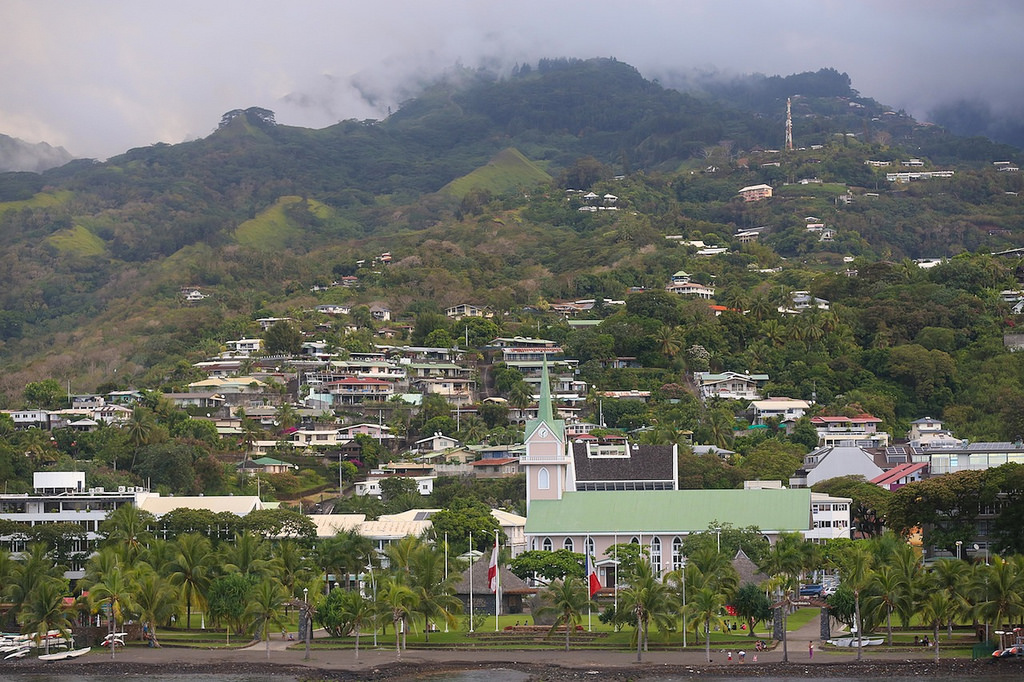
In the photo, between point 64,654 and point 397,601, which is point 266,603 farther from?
point 64,654

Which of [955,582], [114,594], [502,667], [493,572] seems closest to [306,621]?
[114,594]

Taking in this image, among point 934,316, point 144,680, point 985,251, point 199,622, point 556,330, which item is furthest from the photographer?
point 985,251

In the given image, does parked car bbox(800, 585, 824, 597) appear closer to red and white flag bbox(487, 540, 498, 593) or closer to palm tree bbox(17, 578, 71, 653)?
red and white flag bbox(487, 540, 498, 593)

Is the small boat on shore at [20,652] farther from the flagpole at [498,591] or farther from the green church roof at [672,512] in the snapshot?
the green church roof at [672,512]

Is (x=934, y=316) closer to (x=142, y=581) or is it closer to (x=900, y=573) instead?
(x=900, y=573)

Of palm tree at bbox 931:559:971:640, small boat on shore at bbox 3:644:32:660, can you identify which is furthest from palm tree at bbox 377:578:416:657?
palm tree at bbox 931:559:971:640

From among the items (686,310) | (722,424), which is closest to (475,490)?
(722,424)
